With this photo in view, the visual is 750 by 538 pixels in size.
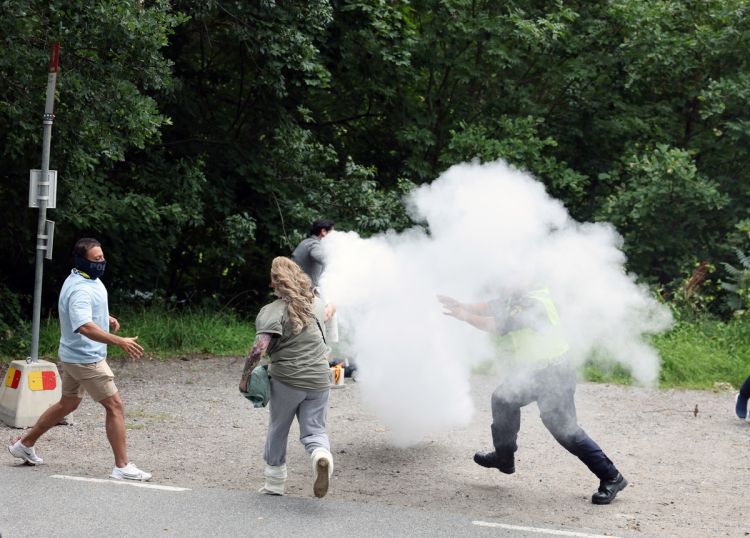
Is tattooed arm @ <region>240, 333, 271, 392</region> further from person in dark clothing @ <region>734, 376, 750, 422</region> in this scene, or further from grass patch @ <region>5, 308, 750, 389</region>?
person in dark clothing @ <region>734, 376, 750, 422</region>

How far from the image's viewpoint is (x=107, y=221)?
13820mm

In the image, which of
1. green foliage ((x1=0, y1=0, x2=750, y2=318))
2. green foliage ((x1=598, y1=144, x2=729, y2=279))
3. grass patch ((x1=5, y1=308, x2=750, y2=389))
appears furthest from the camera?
green foliage ((x1=598, y1=144, x2=729, y2=279))

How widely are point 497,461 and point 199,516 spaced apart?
2190 millimetres

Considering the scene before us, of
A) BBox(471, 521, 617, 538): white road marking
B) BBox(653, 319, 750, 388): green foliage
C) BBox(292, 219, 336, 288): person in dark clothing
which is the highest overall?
BBox(292, 219, 336, 288): person in dark clothing

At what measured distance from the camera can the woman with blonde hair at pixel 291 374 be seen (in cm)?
664

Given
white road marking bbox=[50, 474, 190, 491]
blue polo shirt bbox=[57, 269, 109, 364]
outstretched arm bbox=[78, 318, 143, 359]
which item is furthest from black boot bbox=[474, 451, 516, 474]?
blue polo shirt bbox=[57, 269, 109, 364]

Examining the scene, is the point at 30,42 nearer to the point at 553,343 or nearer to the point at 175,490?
the point at 175,490

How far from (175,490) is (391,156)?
39.1 feet

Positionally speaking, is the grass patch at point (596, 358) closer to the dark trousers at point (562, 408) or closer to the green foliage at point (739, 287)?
the green foliage at point (739, 287)

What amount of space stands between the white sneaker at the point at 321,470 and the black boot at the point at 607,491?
1.80m

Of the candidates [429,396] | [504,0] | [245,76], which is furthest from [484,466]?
[504,0]

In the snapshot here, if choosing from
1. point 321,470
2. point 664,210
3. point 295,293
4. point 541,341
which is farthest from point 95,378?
point 664,210

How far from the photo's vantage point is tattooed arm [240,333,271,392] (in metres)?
6.48

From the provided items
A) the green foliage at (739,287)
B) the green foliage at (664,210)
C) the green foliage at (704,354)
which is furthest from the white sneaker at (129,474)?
the green foliage at (664,210)
